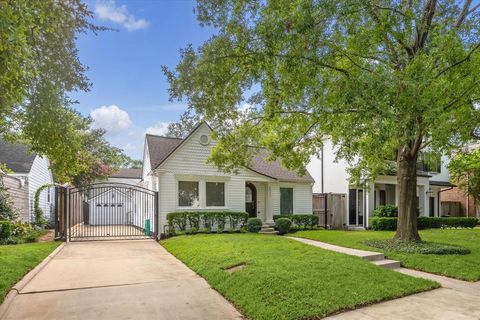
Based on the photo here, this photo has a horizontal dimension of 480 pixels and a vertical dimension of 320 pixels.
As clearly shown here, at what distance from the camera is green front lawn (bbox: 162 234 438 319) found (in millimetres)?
5691

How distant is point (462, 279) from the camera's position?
8023 millimetres

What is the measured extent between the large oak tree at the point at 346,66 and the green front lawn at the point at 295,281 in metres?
2.78

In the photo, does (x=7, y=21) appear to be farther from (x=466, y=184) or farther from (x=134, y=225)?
(x=466, y=184)

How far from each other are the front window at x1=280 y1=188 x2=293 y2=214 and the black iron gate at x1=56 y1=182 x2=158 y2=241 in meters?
6.97

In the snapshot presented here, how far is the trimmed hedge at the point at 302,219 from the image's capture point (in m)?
18.6

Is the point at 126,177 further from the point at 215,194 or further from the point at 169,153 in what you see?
the point at 215,194

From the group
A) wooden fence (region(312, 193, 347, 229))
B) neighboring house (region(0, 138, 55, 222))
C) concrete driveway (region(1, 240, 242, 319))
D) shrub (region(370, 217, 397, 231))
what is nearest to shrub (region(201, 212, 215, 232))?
concrete driveway (region(1, 240, 242, 319))

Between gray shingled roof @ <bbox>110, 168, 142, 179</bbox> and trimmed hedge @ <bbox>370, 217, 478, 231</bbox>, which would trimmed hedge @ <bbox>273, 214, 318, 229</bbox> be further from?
gray shingled roof @ <bbox>110, 168, 142, 179</bbox>

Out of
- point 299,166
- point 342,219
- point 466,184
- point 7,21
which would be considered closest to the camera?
point 7,21

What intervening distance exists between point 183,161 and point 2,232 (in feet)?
24.1

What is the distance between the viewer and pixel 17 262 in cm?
853

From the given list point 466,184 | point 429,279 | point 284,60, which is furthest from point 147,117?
point 466,184

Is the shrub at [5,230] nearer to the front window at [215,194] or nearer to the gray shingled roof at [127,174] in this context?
the front window at [215,194]

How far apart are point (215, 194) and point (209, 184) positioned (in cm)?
57
